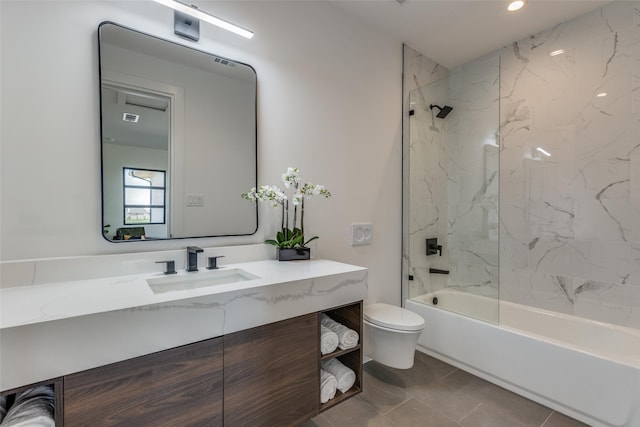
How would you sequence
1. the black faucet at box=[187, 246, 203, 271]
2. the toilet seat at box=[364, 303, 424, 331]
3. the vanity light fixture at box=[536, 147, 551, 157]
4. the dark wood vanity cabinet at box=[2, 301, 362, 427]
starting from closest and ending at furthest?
the dark wood vanity cabinet at box=[2, 301, 362, 427], the black faucet at box=[187, 246, 203, 271], the toilet seat at box=[364, 303, 424, 331], the vanity light fixture at box=[536, 147, 551, 157]

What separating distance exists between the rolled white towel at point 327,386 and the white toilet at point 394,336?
0.56 metres

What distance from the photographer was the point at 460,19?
2213mm

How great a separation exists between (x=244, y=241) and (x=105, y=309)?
2.87 feet

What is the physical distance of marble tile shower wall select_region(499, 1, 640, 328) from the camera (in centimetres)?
202

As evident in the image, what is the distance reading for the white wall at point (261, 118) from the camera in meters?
1.13

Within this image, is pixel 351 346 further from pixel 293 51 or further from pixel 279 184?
pixel 293 51

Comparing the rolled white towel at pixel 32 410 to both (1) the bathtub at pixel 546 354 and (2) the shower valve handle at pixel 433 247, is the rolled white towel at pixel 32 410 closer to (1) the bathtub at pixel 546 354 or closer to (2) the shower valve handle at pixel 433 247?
(1) the bathtub at pixel 546 354

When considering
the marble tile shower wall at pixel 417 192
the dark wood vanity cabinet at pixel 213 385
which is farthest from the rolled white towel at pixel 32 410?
the marble tile shower wall at pixel 417 192

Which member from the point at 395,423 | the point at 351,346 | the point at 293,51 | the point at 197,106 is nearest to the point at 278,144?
the point at 197,106

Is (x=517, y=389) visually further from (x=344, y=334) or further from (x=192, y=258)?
(x=192, y=258)

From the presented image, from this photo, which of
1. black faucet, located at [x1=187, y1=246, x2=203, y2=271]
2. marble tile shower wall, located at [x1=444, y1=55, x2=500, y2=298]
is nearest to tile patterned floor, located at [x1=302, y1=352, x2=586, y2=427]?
marble tile shower wall, located at [x1=444, y1=55, x2=500, y2=298]

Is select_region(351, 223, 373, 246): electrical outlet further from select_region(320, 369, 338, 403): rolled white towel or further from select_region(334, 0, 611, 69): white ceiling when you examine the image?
select_region(334, 0, 611, 69): white ceiling

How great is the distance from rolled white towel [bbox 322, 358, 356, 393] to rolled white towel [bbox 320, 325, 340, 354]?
0.57 feet

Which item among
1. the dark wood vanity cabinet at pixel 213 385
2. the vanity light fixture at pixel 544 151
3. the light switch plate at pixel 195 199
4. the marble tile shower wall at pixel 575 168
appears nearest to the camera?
the dark wood vanity cabinet at pixel 213 385
